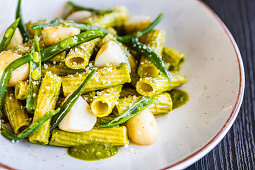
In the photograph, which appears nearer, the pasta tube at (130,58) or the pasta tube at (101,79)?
the pasta tube at (101,79)

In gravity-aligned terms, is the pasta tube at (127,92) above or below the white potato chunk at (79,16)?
below

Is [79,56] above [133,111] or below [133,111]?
above

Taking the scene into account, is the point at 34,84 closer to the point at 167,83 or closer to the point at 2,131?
the point at 2,131

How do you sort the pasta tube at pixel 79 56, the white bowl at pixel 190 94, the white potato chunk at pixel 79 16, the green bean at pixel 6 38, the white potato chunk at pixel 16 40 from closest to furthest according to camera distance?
the white bowl at pixel 190 94 < the pasta tube at pixel 79 56 < the green bean at pixel 6 38 < the white potato chunk at pixel 16 40 < the white potato chunk at pixel 79 16

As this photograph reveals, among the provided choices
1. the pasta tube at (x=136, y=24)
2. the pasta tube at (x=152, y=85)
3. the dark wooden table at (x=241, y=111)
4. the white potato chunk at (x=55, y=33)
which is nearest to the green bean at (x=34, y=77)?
the white potato chunk at (x=55, y=33)

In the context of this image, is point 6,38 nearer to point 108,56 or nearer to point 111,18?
point 108,56

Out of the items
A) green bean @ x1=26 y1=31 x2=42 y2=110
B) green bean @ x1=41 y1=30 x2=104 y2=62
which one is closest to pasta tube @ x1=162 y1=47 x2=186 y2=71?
green bean @ x1=41 y1=30 x2=104 y2=62

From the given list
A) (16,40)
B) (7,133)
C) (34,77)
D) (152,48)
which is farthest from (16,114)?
(152,48)

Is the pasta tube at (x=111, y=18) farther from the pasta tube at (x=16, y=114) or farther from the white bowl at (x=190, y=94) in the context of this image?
the pasta tube at (x=16, y=114)
